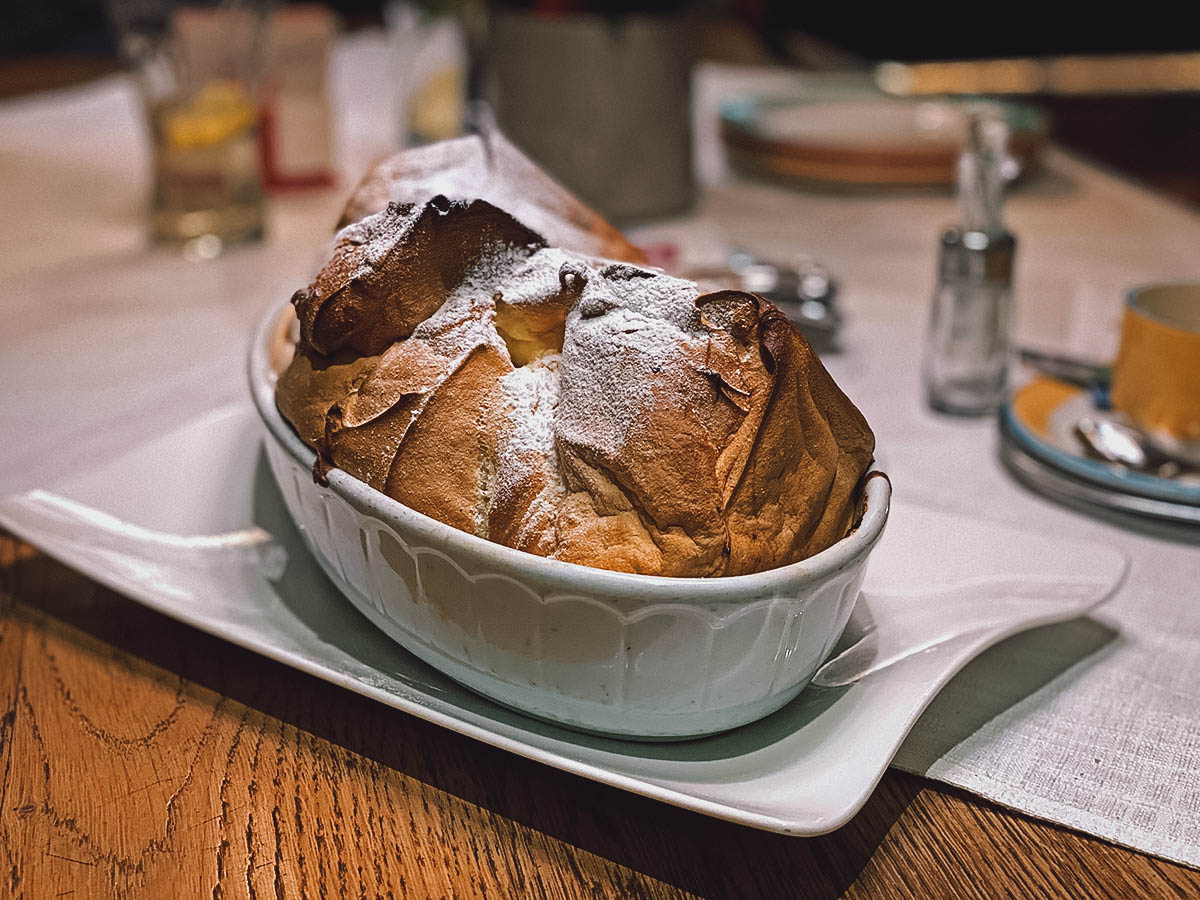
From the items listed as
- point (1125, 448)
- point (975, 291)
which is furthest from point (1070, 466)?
point (975, 291)

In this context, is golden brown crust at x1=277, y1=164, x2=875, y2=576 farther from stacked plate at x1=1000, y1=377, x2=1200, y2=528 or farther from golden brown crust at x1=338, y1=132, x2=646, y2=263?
stacked plate at x1=1000, y1=377, x2=1200, y2=528

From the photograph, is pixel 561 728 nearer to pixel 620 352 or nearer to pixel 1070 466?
pixel 620 352

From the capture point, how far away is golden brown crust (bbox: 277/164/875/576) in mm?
455

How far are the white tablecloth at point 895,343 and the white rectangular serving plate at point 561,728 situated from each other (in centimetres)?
4

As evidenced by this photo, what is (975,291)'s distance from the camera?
900 millimetres

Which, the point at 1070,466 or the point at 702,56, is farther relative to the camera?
the point at 702,56

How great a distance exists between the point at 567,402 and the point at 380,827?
0.19 m

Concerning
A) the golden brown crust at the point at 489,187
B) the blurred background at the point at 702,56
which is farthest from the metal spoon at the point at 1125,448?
the blurred background at the point at 702,56

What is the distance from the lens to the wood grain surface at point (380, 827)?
44cm

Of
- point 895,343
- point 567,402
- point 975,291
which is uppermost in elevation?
point 567,402

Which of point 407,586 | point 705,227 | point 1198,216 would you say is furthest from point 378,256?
point 1198,216

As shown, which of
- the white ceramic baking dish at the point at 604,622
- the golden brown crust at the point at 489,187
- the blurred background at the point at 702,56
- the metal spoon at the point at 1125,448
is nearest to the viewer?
the white ceramic baking dish at the point at 604,622

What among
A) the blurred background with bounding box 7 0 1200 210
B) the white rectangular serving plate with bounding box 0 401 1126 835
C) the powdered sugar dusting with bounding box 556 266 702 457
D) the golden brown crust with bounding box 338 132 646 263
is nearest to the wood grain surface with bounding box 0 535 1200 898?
the white rectangular serving plate with bounding box 0 401 1126 835

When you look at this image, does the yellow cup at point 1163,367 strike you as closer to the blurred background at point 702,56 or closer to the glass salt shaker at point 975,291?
the glass salt shaker at point 975,291
